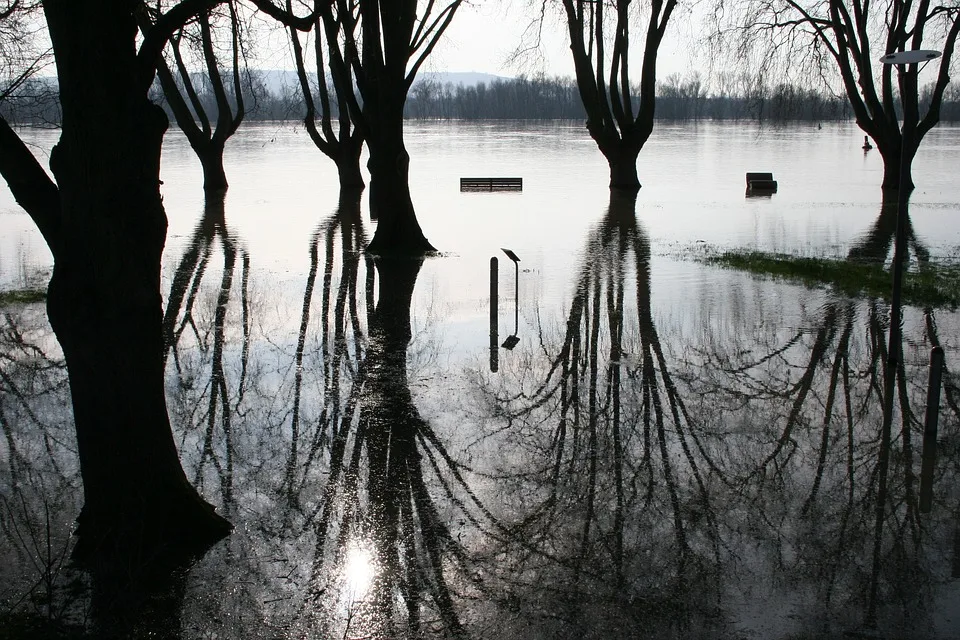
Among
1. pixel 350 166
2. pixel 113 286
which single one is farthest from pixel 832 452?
pixel 350 166

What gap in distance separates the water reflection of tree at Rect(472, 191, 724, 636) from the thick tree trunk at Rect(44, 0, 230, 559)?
7.32 feet

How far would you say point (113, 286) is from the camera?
18.4 feet

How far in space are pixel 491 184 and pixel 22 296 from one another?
21.7m

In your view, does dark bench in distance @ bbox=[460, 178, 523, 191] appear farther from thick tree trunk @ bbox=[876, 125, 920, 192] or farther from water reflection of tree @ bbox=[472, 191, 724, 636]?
water reflection of tree @ bbox=[472, 191, 724, 636]

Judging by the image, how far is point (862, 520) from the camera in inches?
250

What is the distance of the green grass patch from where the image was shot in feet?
44.9

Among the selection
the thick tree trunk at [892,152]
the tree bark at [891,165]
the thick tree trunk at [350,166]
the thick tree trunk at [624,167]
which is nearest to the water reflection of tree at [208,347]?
the thick tree trunk at [350,166]

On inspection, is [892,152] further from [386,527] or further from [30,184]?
[30,184]

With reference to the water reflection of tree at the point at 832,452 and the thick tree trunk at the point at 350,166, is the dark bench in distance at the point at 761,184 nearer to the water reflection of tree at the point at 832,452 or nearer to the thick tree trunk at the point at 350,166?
the thick tree trunk at the point at 350,166

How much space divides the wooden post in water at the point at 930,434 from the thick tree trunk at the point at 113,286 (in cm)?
493

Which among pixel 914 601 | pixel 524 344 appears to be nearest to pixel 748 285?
pixel 524 344

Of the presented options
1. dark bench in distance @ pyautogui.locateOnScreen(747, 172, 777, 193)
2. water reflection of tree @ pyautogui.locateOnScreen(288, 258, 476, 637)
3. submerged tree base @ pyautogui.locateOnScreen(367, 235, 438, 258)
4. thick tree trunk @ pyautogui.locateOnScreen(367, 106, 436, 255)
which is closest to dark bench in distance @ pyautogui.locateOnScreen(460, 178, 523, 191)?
dark bench in distance @ pyautogui.locateOnScreen(747, 172, 777, 193)

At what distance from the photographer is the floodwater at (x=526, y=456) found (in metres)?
5.32

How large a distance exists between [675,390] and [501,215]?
1730cm
